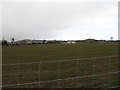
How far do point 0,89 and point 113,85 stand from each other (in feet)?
16.1

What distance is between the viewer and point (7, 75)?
1842cm

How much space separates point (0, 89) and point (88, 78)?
487 centimetres

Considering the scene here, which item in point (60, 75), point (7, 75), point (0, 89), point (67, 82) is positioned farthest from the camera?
point (7, 75)

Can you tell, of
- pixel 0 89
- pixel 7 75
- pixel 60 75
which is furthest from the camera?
pixel 7 75

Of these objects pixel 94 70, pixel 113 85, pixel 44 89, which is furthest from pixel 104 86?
pixel 94 70

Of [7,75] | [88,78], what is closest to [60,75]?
[88,78]

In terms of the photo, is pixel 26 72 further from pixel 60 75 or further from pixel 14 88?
pixel 14 88

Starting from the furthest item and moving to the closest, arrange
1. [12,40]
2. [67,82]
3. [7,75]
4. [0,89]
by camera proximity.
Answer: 1. [12,40]
2. [7,75]
3. [67,82]
4. [0,89]

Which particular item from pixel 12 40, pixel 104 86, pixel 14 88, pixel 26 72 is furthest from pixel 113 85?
pixel 12 40

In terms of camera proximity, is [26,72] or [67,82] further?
[26,72]

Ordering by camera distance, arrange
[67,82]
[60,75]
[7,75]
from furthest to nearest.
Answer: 1. [7,75]
2. [60,75]
3. [67,82]

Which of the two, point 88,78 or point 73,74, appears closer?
point 88,78

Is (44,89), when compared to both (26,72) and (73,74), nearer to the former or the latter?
(73,74)

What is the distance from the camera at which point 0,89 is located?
42.2 ft
